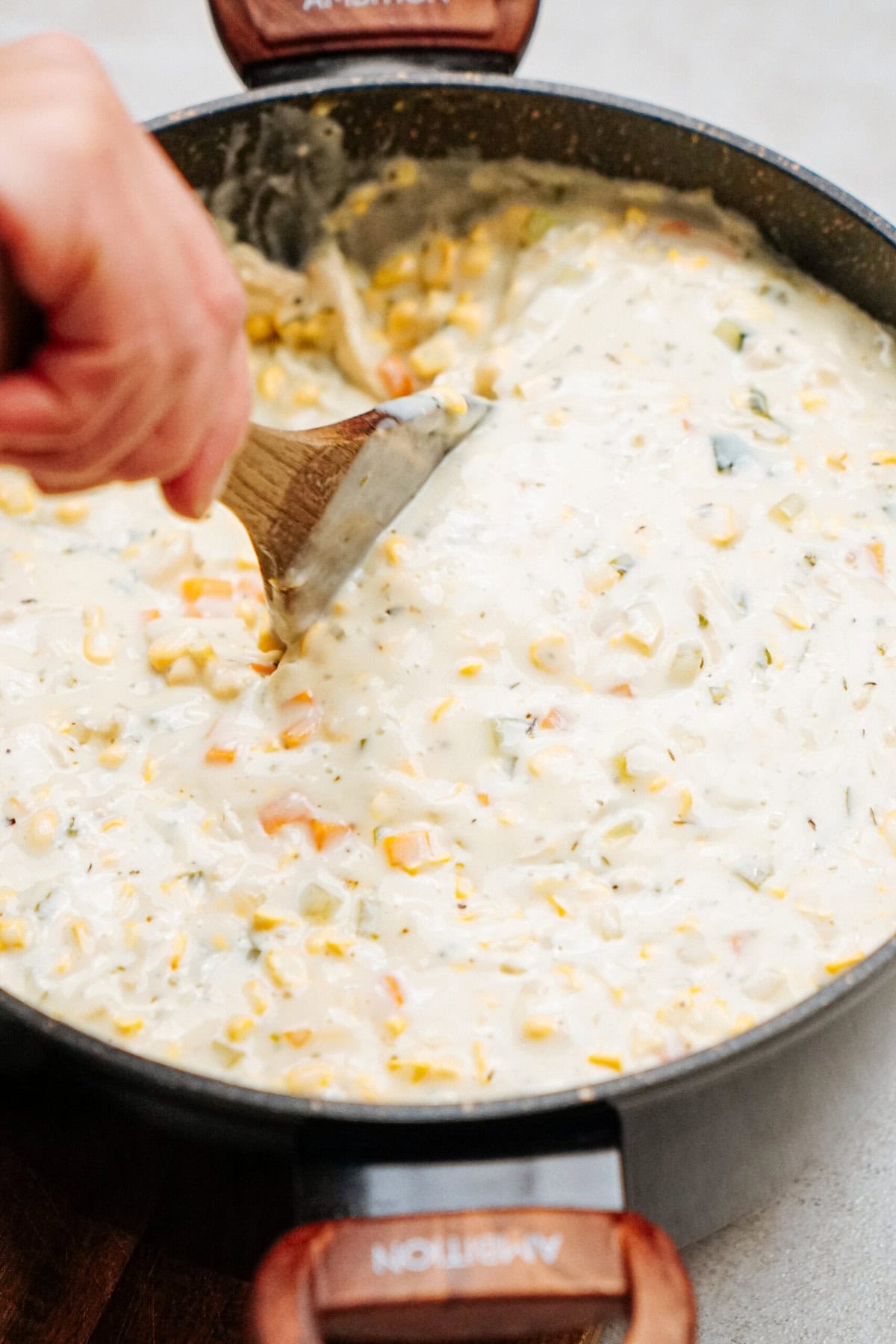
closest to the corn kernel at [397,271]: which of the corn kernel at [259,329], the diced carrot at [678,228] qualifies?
the corn kernel at [259,329]

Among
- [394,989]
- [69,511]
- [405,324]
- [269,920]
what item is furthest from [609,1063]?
[405,324]

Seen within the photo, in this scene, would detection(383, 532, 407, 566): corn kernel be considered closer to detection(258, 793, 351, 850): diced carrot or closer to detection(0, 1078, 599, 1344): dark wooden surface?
detection(258, 793, 351, 850): diced carrot

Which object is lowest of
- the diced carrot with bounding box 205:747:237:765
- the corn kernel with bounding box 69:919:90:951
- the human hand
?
the corn kernel with bounding box 69:919:90:951

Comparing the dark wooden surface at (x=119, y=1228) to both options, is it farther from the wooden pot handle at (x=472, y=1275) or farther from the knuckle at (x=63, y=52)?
the knuckle at (x=63, y=52)

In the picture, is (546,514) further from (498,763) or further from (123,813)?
(123,813)

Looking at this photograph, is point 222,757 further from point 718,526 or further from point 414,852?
point 718,526

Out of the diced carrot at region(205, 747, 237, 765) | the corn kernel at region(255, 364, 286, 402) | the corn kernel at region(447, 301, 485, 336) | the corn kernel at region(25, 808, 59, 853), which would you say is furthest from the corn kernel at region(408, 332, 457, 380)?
the corn kernel at region(25, 808, 59, 853)
